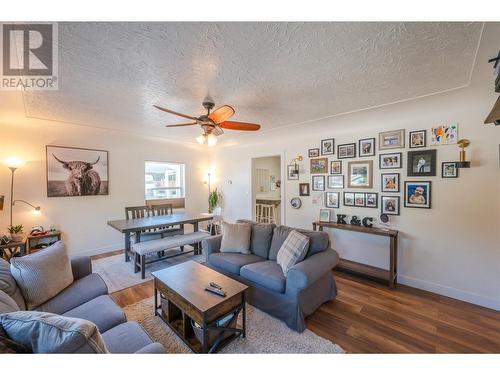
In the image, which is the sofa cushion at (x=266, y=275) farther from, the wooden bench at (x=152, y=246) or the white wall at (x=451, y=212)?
the white wall at (x=451, y=212)

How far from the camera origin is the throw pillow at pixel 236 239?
110 inches

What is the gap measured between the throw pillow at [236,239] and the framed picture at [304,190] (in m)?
1.57

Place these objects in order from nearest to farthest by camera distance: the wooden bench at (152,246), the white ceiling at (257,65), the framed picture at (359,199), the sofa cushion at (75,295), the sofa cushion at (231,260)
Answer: the white ceiling at (257,65)
the sofa cushion at (75,295)
the sofa cushion at (231,260)
the wooden bench at (152,246)
the framed picture at (359,199)

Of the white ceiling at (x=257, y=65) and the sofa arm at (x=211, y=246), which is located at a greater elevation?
the white ceiling at (x=257, y=65)

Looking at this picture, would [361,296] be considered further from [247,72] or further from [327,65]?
[247,72]

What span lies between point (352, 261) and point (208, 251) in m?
2.36

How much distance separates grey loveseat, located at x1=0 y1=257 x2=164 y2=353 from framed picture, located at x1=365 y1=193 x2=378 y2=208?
3240 mm

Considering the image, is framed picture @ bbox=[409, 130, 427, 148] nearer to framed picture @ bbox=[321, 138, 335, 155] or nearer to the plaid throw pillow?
framed picture @ bbox=[321, 138, 335, 155]

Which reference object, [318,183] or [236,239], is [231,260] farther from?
[318,183]

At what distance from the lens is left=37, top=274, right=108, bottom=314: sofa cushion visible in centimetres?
155

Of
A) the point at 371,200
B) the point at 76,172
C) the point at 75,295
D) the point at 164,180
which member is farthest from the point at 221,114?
the point at 164,180

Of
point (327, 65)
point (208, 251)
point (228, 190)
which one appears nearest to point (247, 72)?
point (327, 65)

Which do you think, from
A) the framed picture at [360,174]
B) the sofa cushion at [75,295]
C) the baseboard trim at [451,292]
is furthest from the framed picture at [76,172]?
the baseboard trim at [451,292]

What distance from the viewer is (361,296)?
250 cm
